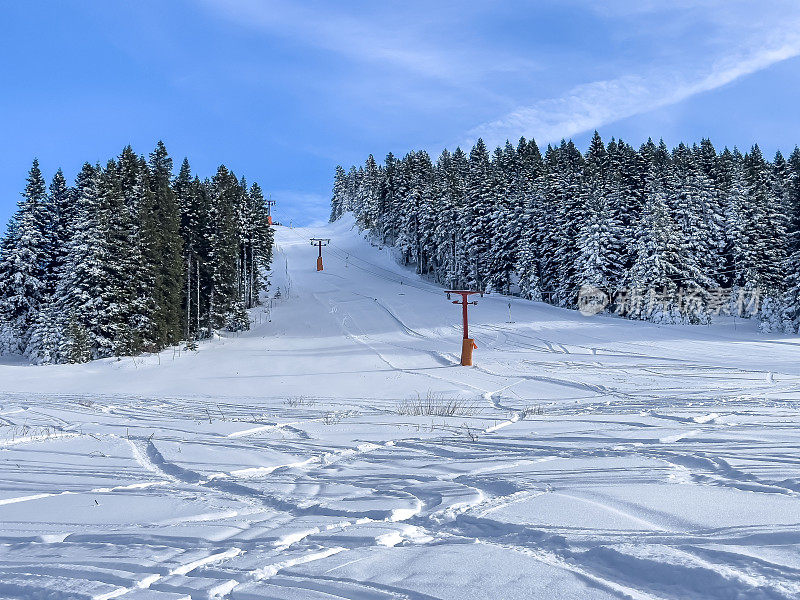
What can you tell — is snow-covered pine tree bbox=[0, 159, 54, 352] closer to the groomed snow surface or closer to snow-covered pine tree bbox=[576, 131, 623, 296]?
the groomed snow surface

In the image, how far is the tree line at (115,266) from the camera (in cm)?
3022

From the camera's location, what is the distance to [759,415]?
9.05 m

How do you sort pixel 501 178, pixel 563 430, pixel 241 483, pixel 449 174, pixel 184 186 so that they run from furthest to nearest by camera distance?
pixel 449 174, pixel 501 178, pixel 184 186, pixel 563 430, pixel 241 483

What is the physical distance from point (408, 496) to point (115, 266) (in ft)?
98.4

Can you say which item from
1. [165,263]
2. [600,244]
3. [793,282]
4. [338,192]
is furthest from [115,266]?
[338,192]

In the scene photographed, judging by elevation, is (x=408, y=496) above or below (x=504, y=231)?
below

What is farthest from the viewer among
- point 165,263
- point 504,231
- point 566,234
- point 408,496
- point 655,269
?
point 504,231

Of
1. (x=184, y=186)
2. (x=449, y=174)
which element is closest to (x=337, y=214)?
(x=449, y=174)

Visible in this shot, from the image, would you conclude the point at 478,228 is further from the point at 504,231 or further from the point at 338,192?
the point at 338,192

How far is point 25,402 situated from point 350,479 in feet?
44.7

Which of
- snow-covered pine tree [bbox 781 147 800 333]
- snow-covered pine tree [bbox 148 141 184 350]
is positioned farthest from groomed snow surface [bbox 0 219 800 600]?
snow-covered pine tree [bbox 781 147 800 333]

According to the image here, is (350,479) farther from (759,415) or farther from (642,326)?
(642,326)

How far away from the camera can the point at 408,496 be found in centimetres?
468

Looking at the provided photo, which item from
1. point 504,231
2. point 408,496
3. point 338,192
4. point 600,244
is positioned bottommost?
point 408,496
